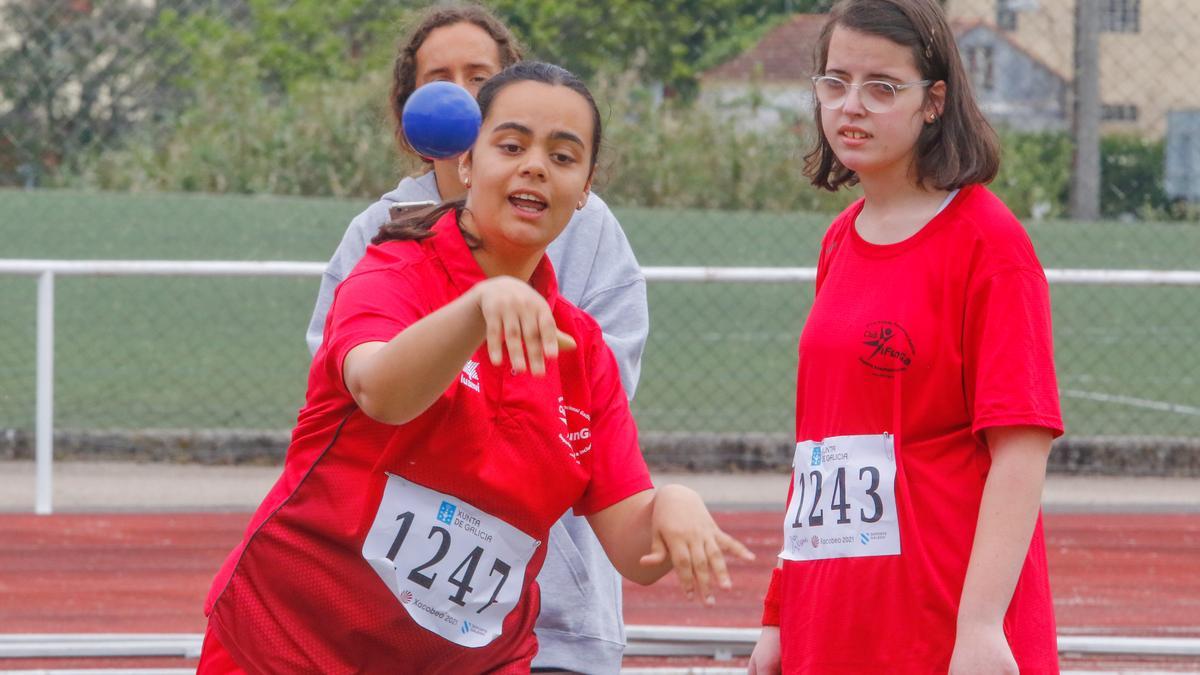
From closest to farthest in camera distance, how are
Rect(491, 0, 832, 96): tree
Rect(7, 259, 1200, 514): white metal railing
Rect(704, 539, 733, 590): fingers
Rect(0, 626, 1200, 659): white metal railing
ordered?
Rect(704, 539, 733, 590): fingers → Rect(0, 626, 1200, 659): white metal railing → Rect(7, 259, 1200, 514): white metal railing → Rect(491, 0, 832, 96): tree

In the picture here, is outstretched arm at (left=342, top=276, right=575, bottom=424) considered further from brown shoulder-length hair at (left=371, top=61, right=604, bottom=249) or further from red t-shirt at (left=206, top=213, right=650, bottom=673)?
brown shoulder-length hair at (left=371, top=61, right=604, bottom=249)

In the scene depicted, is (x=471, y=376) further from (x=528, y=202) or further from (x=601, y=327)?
(x=601, y=327)

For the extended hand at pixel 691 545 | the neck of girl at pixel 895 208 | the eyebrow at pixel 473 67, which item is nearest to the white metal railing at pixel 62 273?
the eyebrow at pixel 473 67

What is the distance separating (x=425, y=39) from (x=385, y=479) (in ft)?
3.80

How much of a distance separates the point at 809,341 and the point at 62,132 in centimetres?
704

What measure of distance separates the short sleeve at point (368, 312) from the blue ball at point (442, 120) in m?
0.16

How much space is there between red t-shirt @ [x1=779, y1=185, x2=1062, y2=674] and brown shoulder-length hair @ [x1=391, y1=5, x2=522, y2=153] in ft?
3.04

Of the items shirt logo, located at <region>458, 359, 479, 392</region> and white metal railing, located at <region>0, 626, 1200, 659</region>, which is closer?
shirt logo, located at <region>458, 359, 479, 392</region>

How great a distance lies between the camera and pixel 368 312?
1913 millimetres

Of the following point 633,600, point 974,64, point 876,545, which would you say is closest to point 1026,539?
point 876,545

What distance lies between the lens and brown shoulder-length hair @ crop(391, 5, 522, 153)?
292cm

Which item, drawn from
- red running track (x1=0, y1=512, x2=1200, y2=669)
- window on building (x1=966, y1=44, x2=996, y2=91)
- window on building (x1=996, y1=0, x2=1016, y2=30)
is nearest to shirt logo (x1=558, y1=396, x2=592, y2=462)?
red running track (x1=0, y1=512, x2=1200, y2=669)

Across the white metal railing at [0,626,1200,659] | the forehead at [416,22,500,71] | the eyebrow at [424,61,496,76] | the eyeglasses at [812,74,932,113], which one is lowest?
the white metal railing at [0,626,1200,659]

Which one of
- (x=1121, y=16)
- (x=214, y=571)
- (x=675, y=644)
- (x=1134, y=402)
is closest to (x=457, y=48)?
(x=675, y=644)
